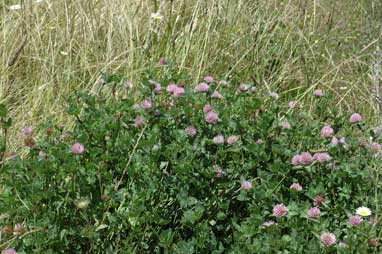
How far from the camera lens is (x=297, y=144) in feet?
8.00

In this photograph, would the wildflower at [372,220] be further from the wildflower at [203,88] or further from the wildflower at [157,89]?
the wildflower at [157,89]

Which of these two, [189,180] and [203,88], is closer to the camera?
[189,180]

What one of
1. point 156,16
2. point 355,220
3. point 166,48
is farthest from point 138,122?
point 156,16

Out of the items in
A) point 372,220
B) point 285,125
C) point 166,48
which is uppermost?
point 285,125

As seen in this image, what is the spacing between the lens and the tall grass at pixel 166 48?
3.23 meters

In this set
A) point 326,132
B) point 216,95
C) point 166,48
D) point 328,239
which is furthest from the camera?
point 166,48

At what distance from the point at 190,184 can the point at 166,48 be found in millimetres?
1294

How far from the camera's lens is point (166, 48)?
3.38 m

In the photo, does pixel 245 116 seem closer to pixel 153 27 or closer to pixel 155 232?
pixel 155 232

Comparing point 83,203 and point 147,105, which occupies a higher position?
point 147,105

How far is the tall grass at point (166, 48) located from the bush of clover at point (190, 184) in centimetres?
80

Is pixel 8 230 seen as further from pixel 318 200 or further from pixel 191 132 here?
pixel 318 200

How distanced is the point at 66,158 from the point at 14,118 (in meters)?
1.09

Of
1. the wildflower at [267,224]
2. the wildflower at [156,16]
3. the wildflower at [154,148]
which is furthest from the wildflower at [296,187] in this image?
the wildflower at [156,16]
